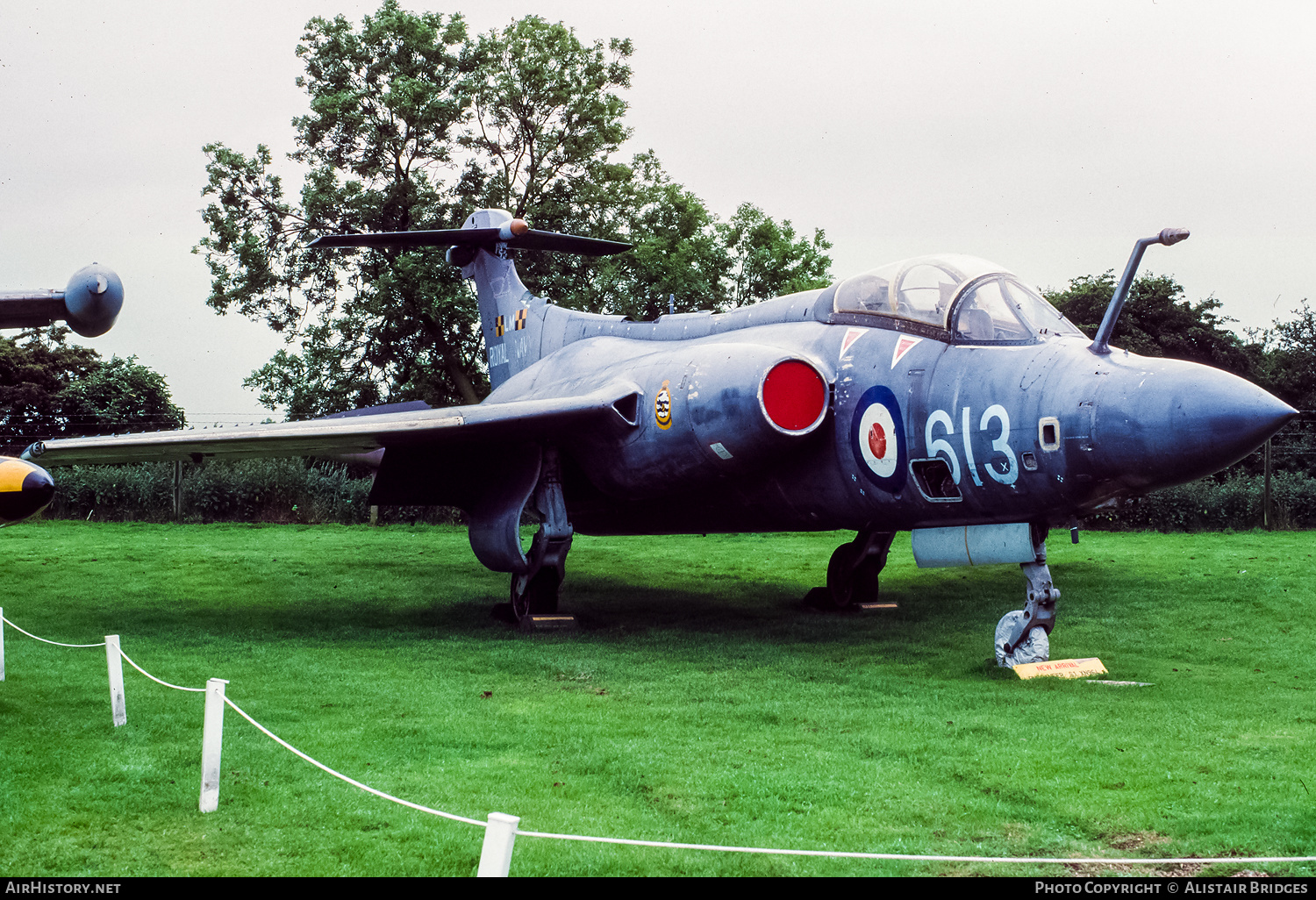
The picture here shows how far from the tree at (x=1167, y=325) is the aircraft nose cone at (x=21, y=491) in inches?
1046

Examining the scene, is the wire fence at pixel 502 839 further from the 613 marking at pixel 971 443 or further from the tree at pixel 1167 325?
the tree at pixel 1167 325

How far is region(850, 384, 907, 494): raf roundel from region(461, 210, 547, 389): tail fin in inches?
301

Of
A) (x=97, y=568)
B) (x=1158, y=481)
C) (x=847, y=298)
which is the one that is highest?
(x=847, y=298)

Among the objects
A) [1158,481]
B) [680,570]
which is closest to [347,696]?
[1158,481]

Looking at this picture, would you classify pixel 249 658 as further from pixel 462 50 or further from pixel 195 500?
pixel 462 50

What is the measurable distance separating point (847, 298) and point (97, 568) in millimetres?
12584

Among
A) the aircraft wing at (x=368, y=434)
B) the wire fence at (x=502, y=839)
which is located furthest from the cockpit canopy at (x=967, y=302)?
the wire fence at (x=502, y=839)

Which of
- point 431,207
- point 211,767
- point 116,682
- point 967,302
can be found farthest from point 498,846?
point 431,207

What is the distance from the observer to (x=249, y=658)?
9.70 meters

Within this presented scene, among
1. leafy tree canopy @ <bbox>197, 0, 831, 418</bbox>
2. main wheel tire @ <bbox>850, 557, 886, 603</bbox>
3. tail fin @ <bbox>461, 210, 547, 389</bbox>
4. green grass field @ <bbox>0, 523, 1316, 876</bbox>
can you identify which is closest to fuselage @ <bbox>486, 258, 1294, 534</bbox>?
green grass field @ <bbox>0, 523, 1316, 876</bbox>

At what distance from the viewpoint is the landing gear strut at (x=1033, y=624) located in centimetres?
873

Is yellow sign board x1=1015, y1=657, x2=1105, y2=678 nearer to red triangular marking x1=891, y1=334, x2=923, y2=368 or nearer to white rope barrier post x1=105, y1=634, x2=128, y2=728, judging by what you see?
red triangular marking x1=891, y1=334, x2=923, y2=368

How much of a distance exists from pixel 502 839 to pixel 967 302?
24.3 feet

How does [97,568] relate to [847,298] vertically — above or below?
below
